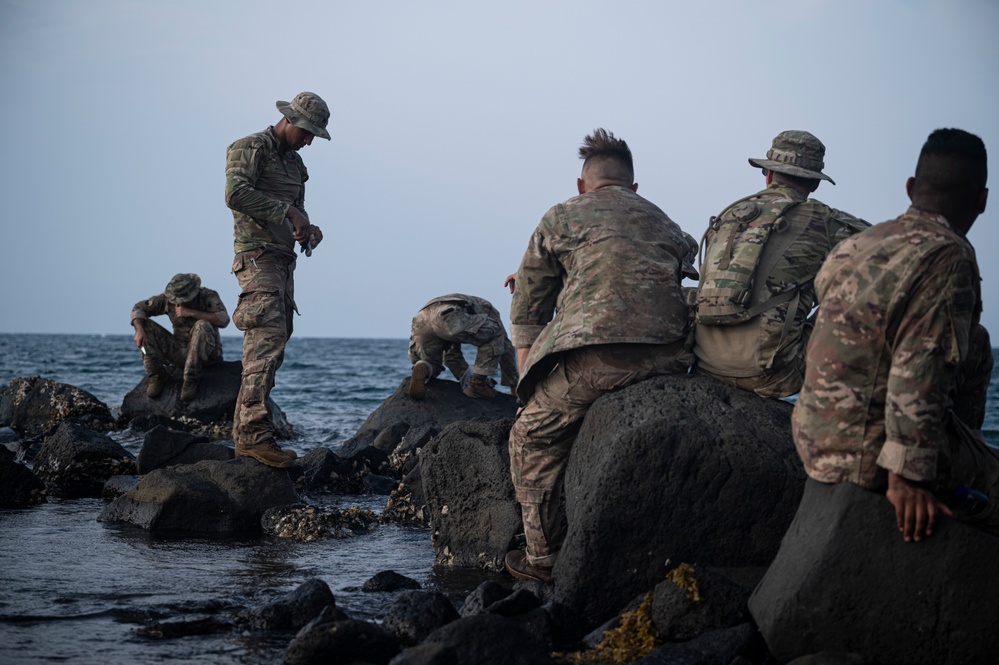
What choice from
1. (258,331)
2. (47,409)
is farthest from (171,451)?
(47,409)

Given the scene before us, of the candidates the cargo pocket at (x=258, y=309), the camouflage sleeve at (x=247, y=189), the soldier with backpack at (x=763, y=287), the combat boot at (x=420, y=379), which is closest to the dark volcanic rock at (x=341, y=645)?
the soldier with backpack at (x=763, y=287)

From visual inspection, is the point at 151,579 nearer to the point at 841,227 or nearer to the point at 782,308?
the point at 782,308

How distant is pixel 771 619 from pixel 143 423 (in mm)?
10533

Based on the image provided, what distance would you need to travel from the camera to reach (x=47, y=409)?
1390cm

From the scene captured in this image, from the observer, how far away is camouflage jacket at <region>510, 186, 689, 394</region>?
540 cm

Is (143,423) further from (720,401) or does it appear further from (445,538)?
(720,401)

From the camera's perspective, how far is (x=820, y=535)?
4.04 m

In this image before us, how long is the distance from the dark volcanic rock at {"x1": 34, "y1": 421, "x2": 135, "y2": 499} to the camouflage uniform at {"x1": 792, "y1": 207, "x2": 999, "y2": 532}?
7.20m

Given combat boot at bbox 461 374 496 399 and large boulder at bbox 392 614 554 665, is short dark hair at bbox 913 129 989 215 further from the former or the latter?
combat boot at bbox 461 374 496 399

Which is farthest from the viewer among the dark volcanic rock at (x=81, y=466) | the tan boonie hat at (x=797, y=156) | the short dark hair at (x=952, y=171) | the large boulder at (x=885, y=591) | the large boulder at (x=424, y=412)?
the large boulder at (x=424, y=412)

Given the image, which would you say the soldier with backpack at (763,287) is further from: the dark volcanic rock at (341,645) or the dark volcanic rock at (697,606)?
the dark volcanic rock at (341,645)

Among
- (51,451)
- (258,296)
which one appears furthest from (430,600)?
(51,451)

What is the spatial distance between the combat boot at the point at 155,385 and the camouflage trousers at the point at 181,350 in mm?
85

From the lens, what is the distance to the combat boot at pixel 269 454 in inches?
326
